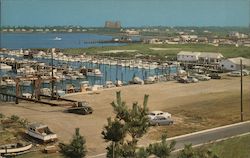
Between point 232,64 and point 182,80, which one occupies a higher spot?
point 232,64

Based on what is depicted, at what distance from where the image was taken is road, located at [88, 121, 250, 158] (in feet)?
29.3

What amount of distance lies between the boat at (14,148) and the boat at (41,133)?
1.64ft

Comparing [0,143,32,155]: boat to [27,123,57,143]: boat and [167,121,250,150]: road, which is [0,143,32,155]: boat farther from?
[167,121,250,150]: road

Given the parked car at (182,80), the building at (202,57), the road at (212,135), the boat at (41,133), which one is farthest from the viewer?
the building at (202,57)

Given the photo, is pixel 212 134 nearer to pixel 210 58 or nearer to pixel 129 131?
pixel 129 131

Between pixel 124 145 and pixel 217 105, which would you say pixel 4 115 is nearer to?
pixel 217 105

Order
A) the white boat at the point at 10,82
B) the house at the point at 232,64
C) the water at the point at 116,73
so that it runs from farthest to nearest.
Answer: the house at the point at 232,64 → the water at the point at 116,73 → the white boat at the point at 10,82

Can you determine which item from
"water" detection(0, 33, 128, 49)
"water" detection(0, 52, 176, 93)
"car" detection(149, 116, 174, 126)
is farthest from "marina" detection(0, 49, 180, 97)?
"car" detection(149, 116, 174, 126)

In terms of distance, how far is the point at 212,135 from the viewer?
9.60 meters

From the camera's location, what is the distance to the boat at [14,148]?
809cm

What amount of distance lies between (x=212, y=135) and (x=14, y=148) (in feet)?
13.3

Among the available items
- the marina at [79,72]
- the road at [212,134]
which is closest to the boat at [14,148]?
the road at [212,134]

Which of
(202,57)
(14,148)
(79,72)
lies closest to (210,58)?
(202,57)

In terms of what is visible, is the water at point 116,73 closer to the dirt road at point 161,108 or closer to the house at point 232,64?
the house at point 232,64
